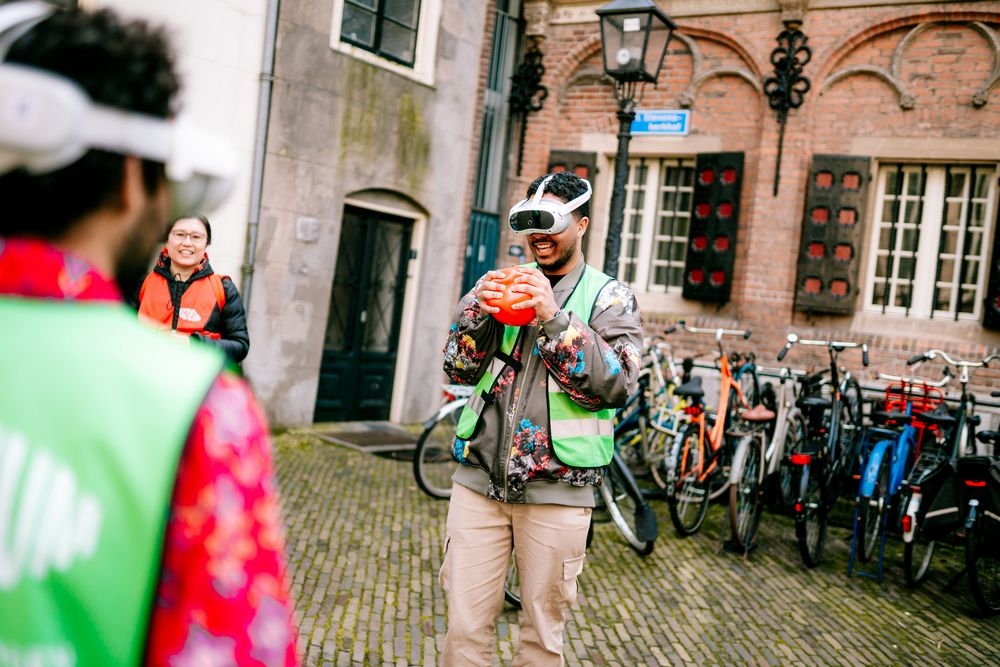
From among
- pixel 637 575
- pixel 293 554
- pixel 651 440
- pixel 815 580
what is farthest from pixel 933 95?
pixel 293 554

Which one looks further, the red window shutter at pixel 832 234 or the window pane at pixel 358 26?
the red window shutter at pixel 832 234

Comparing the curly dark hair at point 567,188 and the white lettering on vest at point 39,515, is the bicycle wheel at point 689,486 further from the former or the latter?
the white lettering on vest at point 39,515

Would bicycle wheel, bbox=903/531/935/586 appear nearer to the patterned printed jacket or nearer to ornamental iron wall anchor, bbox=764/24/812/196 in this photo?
the patterned printed jacket

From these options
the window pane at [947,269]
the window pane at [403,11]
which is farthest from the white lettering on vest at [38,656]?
the window pane at [947,269]

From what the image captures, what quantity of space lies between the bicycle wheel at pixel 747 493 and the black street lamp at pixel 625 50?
159 centimetres

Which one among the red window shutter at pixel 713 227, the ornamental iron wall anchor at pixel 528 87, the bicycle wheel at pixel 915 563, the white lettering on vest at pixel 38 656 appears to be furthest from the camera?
the ornamental iron wall anchor at pixel 528 87

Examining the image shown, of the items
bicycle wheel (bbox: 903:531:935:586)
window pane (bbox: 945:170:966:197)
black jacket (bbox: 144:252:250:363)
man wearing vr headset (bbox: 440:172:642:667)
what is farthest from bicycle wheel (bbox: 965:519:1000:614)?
window pane (bbox: 945:170:966:197)

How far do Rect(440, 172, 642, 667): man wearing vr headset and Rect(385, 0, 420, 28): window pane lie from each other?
7782 mm

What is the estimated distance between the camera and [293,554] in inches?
212

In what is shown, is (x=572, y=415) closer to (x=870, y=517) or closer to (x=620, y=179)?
(x=620, y=179)

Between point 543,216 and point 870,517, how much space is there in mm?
5029

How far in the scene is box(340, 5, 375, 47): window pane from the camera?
31.0 feet

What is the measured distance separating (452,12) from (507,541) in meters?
8.80

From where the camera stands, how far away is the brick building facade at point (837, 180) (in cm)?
927
